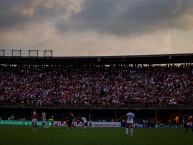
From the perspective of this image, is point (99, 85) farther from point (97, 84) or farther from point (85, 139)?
point (85, 139)

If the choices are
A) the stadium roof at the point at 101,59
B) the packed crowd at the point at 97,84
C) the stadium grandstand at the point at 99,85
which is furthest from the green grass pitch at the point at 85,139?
the stadium roof at the point at 101,59

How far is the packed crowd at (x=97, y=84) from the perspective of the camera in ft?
222

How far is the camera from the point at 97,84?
241ft

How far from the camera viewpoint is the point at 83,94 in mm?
70562

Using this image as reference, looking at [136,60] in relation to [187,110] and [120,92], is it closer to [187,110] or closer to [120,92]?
[120,92]

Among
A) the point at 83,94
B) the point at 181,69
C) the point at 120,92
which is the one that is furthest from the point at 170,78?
→ the point at 83,94

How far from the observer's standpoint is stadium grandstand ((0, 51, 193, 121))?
2630 inches

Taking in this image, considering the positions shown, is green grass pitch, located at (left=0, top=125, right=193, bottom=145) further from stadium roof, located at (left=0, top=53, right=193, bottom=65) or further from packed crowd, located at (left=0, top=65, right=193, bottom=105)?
stadium roof, located at (left=0, top=53, right=193, bottom=65)

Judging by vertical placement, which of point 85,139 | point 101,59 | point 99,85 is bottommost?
point 85,139

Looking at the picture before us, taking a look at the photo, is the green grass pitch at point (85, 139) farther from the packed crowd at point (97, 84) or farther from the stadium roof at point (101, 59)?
the stadium roof at point (101, 59)

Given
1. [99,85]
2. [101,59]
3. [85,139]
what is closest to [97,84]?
[99,85]

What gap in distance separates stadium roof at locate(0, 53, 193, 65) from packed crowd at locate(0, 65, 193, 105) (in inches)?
56.1

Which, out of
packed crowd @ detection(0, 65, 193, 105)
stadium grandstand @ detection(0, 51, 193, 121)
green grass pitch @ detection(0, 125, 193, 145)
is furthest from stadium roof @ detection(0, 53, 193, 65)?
green grass pitch @ detection(0, 125, 193, 145)

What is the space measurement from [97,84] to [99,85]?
2.06 ft
